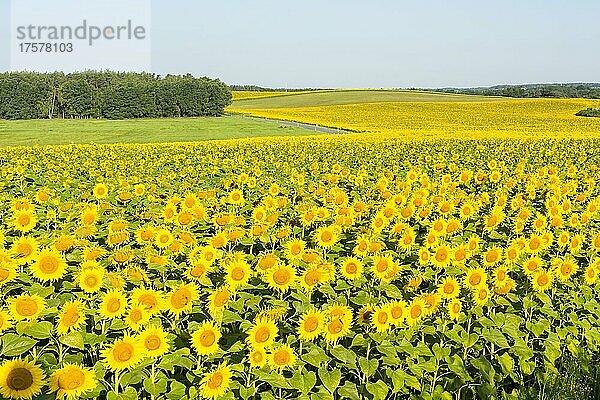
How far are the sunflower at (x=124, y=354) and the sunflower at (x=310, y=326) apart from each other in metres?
0.85

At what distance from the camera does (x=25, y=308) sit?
287 centimetres

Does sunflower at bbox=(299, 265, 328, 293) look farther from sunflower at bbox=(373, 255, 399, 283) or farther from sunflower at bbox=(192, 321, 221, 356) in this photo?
sunflower at bbox=(192, 321, 221, 356)

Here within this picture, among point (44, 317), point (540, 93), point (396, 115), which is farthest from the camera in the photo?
point (540, 93)

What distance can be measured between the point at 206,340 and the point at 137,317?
37cm

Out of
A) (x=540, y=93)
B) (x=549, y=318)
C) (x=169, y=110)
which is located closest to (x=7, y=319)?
(x=549, y=318)

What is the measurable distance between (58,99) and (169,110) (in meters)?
14.0

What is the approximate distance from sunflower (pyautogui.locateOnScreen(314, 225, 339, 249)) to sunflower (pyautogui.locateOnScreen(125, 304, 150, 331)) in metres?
1.78

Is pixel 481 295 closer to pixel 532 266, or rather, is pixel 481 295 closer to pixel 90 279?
pixel 532 266

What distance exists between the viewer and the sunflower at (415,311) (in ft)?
10.9

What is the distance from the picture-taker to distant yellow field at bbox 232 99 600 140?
136 ft

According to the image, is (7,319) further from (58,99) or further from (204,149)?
(58,99)

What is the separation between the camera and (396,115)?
53031 millimetres

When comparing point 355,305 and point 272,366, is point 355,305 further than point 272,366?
Yes

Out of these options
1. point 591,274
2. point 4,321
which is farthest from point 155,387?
point 591,274
